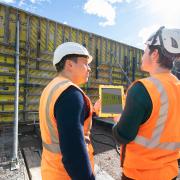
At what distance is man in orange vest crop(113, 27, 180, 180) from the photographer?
1.59m

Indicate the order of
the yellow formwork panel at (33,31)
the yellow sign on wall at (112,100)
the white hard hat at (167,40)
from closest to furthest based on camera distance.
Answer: the white hard hat at (167,40) → the yellow sign on wall at (112,100) → the yellow formwork panel at (33,31)

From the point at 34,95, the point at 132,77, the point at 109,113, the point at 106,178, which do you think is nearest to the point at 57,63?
the point at 109,113

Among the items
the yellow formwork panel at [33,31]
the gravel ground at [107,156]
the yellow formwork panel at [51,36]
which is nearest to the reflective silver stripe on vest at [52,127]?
the gravel ground at [107,156]

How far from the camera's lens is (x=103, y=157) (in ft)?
17.5

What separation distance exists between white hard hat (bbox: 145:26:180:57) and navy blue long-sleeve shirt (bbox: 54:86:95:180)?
2.81 ft

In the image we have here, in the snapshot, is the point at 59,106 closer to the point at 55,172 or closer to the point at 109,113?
the point at 55,172

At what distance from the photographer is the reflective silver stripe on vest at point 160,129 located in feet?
5.30

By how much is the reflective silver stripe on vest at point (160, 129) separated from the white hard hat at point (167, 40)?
306 millimetres

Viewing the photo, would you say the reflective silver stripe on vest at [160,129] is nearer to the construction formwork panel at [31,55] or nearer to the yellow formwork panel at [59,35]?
the construction formwork panel at [31,55]

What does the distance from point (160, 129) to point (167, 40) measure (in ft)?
2.39

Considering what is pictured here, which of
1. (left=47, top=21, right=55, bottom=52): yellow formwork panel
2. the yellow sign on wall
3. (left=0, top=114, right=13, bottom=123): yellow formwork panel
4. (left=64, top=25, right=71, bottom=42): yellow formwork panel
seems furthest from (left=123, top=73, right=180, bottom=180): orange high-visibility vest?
(left=64, top=25, right=71, bottom=42): yellow formwork panel

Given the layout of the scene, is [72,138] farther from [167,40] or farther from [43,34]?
[43,34]

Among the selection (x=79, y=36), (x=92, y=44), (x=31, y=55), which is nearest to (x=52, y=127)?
(x=31, y=55)

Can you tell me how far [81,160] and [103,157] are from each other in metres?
4.07
